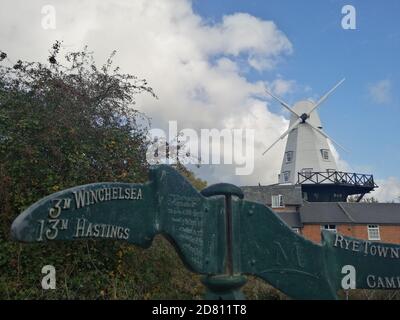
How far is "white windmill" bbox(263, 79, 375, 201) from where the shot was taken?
35312mm

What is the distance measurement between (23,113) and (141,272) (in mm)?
3073

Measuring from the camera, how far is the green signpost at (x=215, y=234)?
3162 millimetres

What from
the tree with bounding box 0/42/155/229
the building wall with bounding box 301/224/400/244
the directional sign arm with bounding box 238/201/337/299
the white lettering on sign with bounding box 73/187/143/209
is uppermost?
the building wall with bounding box 301/224/400/244

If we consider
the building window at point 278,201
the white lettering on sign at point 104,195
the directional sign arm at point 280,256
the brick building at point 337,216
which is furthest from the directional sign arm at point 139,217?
the building window at point 278,201

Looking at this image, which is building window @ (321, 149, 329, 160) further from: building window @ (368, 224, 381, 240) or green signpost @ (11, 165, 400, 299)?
green signpost @ (11, 165, 400, 299)

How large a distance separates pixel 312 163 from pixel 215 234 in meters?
36.9

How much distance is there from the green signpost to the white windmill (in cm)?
3180

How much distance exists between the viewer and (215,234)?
A: 374 cm

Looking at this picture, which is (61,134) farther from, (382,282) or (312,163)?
(312,163)

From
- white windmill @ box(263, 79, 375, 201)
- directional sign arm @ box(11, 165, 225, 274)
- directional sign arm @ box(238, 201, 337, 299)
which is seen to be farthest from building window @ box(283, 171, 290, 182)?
directional sign arm @ box(11, 165, 225, 274)

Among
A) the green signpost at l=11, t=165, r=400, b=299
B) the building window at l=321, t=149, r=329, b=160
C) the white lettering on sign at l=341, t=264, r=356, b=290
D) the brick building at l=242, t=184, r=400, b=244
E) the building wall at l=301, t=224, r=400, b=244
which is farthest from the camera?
the building window at l=321, t=149, r=329, b=160

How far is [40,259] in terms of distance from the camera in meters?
5.67

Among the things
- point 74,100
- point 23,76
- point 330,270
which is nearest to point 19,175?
point 74,100
